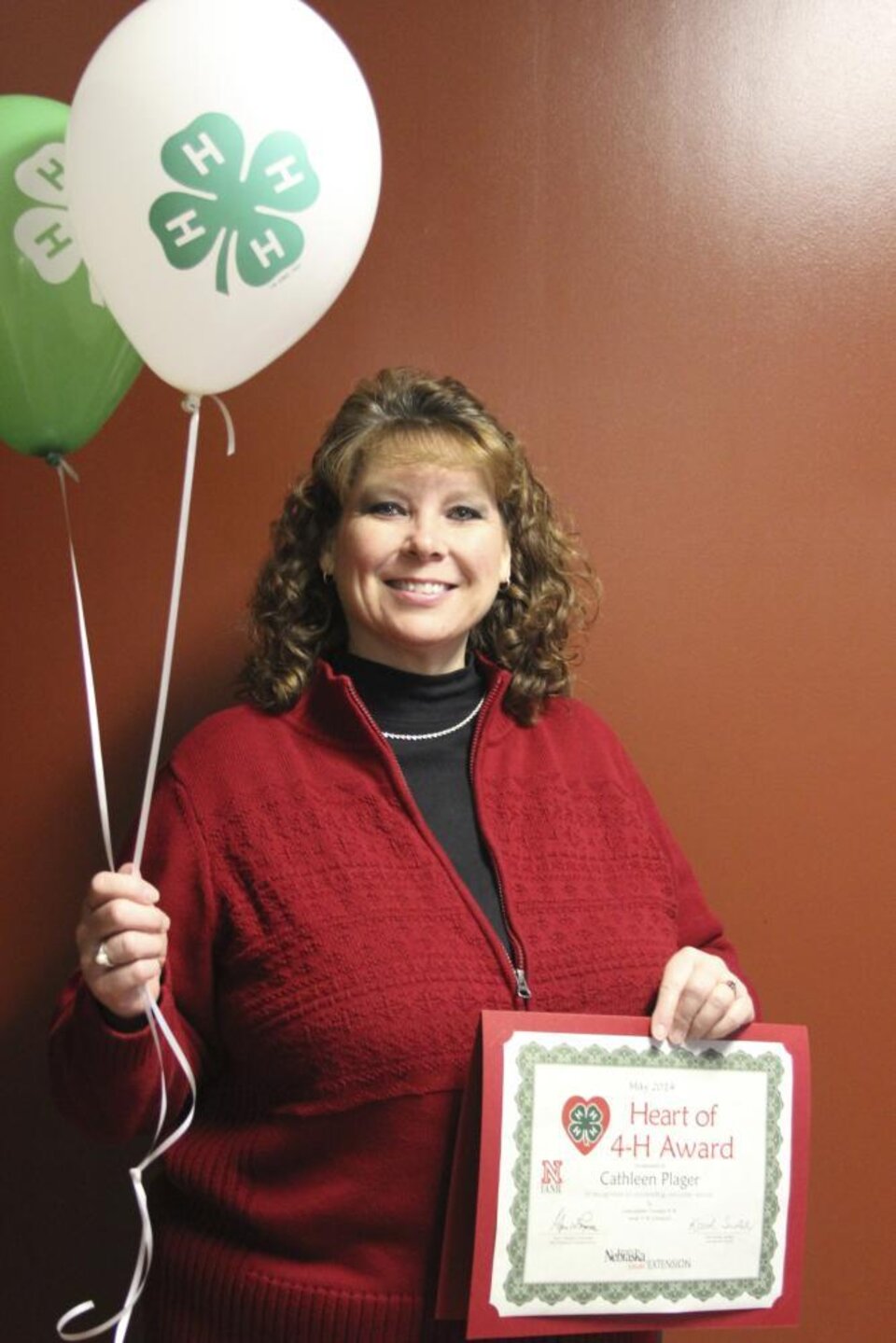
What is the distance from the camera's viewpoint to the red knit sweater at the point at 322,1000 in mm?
1279

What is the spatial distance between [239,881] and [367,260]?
0.81m

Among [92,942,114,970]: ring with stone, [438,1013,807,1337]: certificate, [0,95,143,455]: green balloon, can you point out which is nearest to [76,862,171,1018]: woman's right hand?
[92,942,114,970]: ring with stone

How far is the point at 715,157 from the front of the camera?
5.91 ft

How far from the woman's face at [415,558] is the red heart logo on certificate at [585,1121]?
466mm

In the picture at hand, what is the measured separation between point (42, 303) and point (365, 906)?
0.60 meters

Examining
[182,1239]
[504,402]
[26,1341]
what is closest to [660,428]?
[504,402]

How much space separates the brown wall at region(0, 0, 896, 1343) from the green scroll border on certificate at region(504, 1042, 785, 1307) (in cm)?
46

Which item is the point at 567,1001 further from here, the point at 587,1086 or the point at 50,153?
the point at 50,153

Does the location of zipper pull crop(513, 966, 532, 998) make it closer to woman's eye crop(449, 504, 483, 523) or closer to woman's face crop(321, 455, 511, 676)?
woman's face crop(321, 455, 511, 676)

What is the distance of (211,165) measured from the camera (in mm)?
1104

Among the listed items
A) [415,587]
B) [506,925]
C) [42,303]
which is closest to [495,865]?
[506,925]

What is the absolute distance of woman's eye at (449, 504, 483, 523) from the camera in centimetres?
147

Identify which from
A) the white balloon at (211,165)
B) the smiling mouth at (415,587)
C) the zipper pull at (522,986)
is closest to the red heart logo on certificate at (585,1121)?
the zipper pull at (522,986)
